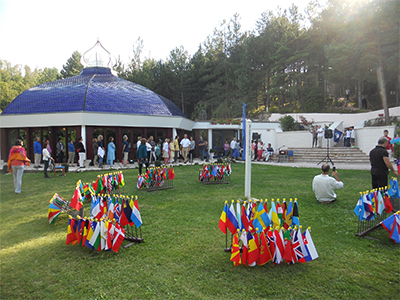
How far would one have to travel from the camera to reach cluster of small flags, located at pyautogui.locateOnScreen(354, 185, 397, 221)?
15.4 ft

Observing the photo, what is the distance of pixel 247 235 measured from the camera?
3666mm

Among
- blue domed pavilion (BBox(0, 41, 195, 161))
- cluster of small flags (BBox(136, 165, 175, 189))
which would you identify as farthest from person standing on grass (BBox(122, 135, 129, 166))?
cluster of small flags (BBox(136, 165, 175, 189))

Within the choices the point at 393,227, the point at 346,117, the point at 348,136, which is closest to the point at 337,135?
the point at 348,136

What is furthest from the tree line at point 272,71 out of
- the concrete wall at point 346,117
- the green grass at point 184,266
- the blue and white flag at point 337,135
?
the green grass at point 184,266

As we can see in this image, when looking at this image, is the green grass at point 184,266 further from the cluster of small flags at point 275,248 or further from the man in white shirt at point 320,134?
the man in white shirt at point 320,134

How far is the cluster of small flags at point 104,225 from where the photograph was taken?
4137 millimetres

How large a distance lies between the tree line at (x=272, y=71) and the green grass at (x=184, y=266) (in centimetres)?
2353

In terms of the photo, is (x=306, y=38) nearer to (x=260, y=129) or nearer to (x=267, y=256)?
(x=260, y=129)

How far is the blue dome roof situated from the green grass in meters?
13.2

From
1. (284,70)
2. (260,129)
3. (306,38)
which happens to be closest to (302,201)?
(260,129)

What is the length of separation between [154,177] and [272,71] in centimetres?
3330

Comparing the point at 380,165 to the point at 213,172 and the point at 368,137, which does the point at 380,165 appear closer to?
the point at 213,172

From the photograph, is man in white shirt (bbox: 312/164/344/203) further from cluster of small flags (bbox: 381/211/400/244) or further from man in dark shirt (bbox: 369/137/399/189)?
cluster of small flags (bbox: 381/211/400/244)

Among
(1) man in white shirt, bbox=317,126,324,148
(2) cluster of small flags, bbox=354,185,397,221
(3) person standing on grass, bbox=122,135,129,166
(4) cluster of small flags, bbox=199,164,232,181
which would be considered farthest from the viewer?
(1) man in white shirt, bbox=317,126,324,148
